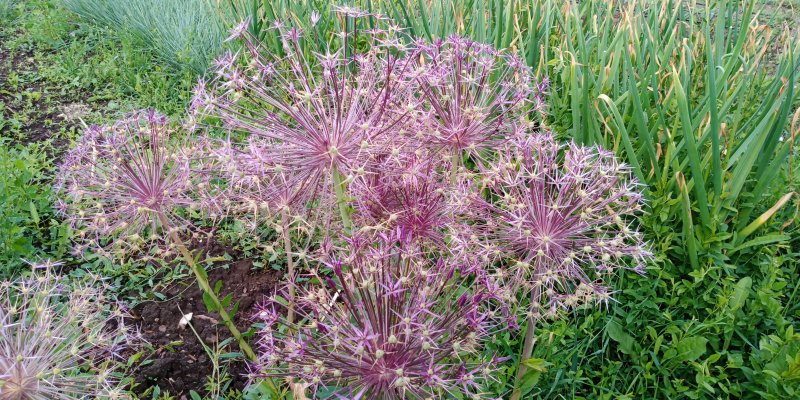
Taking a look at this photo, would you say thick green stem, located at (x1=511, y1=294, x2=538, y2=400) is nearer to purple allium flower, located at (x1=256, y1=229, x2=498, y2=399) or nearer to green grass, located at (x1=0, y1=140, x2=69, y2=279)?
purple allium flower, located at (x1=256, y1=229, x2=498, y2=399)

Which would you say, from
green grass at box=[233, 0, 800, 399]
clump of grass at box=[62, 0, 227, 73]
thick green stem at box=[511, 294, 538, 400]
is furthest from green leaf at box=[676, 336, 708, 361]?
clump of grass at box=[62, 0, 227, 73]

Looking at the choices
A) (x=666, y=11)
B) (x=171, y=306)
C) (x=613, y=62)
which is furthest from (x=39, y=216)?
(x=666, y=11)

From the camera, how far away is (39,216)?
359 centimetres

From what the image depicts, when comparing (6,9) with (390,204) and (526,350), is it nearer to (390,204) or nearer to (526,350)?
(390,204)

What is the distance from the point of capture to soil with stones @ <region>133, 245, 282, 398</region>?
262 cm

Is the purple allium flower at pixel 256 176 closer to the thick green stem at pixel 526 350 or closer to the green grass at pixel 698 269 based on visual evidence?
the thick green stem at pixel 526 350

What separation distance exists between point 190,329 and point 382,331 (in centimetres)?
167

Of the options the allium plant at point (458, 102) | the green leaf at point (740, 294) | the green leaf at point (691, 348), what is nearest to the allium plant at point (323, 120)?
the allium plant at point (458, 102)

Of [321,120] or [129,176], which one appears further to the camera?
[129,176]

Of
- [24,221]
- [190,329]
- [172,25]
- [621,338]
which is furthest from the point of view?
[172,25]

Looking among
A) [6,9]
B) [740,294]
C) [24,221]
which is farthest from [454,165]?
[6,9]

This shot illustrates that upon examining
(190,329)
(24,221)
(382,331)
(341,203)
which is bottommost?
(190,329)

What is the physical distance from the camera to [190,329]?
2.88 m

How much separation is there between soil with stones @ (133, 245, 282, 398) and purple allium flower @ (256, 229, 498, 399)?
93 cm
